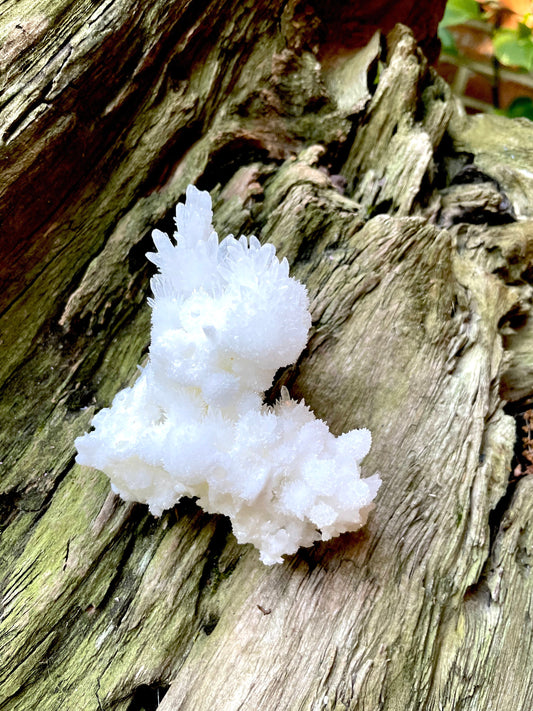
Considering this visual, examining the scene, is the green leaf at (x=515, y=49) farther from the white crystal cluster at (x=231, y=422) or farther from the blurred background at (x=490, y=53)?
the white crystal cluster at (x=231, y=422)

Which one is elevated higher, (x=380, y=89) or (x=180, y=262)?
(x=180, y=262)

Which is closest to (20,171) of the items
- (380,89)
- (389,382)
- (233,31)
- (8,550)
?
(233,31)

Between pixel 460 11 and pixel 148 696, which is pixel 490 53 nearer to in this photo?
pixel 460 11

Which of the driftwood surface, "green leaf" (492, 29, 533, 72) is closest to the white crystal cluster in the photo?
the driftwood surface

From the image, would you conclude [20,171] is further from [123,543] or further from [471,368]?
[471,368]

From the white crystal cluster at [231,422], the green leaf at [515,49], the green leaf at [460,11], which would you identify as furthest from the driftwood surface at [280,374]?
the green leaf at [460,11]

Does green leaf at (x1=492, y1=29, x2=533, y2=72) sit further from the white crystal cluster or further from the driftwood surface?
the white crystal cluster
